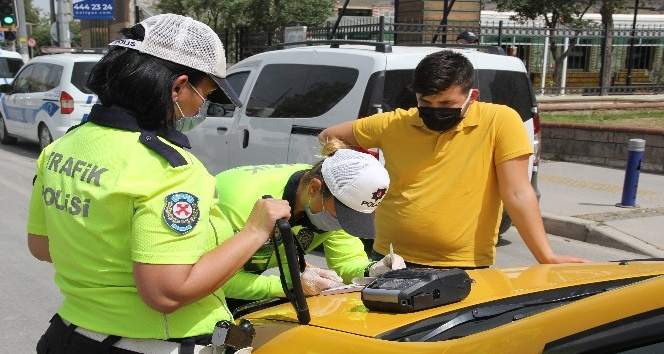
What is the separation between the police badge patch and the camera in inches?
68.7

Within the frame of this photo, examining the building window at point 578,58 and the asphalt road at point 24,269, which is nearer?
the asphalt road at point 24,269

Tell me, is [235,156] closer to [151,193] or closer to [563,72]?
[151,193]

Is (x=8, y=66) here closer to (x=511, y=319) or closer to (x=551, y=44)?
(x=551, y=44)

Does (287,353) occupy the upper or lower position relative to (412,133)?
lower

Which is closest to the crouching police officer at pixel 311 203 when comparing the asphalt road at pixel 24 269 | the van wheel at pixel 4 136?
the asphalt road at pixel 24 269

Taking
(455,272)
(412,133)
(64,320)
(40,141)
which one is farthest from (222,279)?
(40,141)

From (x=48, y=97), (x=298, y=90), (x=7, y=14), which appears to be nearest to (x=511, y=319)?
(x=298, y=90)

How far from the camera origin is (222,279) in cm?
184

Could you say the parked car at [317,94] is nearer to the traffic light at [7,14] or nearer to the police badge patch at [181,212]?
the police badge patch at [181,212]

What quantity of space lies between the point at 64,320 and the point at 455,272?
43.6 inches

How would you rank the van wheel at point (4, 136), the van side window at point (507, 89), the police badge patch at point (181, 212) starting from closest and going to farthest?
the police badge patch at point (181, 212) < the van side window at point (507, 89) < the van wheel at point (4, 136)

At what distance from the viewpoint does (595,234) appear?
7555mm

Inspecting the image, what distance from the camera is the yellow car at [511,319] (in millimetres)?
1419

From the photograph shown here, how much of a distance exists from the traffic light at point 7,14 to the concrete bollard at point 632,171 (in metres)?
19.9
